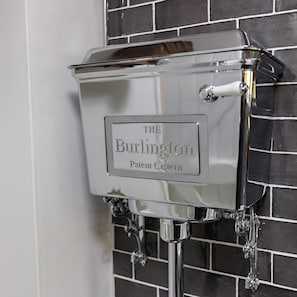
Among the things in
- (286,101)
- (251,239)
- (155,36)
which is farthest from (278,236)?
(155,36)

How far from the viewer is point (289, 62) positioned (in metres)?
0.91

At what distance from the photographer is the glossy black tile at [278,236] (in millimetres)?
935

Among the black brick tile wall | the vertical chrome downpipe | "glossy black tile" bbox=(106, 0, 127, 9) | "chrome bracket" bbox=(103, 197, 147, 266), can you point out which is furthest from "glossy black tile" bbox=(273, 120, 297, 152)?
"glossy black tile" bbox=(106, 0, 127, 9)

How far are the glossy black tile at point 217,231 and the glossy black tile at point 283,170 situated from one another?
15 cm

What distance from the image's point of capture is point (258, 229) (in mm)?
974

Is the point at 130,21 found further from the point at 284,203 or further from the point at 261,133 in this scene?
the point at 284,203

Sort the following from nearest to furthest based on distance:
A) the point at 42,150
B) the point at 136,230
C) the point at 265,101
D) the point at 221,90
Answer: the point at 221,90 → the point at 265,101 → the point at 42,150 → the point at 136,230

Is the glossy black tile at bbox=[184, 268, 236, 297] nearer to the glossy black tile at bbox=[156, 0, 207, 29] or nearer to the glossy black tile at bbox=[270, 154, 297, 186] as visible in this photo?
the glossy black tile at bbox=[270, 154, 297, 186]

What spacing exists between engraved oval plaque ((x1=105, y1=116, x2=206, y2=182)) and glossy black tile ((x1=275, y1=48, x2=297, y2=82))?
0.77 ft

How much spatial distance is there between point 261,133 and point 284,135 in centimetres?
9

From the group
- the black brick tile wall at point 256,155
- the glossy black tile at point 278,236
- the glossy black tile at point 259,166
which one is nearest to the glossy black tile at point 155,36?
the black brick tile wall at point 256,155

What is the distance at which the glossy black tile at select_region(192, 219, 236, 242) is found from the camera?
1.01 metres

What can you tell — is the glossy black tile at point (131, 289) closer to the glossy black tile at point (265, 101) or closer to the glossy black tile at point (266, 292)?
the glossy black tile at point (266, 292)

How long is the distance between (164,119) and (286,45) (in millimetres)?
304
